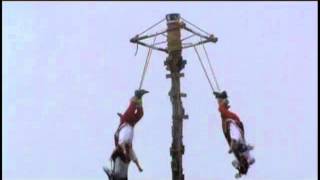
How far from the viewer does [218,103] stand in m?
10.3

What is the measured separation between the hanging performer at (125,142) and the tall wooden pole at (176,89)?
1.42ft

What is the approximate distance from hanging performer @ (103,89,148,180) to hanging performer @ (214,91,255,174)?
1.06m

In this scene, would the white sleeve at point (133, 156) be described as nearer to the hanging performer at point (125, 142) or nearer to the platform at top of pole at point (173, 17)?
the hanging performer at point (125, 142)

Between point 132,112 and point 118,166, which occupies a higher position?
point 132,112

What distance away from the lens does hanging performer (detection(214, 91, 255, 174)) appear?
991 centimetres

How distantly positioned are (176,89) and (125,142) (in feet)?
3.24

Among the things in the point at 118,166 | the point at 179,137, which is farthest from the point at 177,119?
the point at 118,166

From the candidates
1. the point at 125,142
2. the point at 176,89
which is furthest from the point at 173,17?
the point at 125,142

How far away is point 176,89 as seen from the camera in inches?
407

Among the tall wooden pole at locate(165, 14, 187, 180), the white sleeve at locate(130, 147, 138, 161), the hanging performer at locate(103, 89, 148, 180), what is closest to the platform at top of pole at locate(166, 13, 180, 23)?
the tall wooden pole at locate(165, 14, 187, 180)

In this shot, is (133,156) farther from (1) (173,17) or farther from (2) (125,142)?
(1) (173,17)

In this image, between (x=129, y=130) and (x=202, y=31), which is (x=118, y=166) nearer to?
(x=129, y=130)

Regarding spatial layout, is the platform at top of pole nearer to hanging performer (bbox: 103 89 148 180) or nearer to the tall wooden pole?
the tall wooden pole

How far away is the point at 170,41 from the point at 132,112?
3.63 ft
